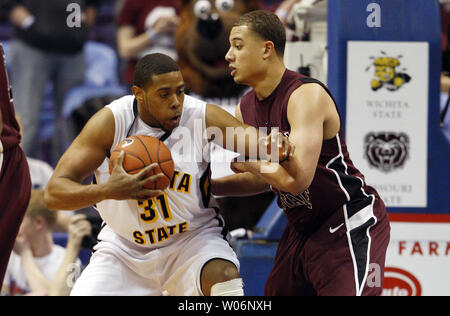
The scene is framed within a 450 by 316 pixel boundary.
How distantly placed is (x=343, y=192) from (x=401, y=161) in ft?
4.10

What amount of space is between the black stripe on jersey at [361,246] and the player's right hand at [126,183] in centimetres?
114

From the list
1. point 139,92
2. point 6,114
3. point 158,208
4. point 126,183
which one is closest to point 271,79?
point 139,92

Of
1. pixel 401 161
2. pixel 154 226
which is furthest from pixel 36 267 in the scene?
pixel 401 161

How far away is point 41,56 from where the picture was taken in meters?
7.28

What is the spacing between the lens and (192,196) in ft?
13.8

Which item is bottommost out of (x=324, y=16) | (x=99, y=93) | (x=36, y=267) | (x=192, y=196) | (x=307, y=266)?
(x=36, y=267)

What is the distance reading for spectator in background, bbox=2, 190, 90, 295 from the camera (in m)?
5.75

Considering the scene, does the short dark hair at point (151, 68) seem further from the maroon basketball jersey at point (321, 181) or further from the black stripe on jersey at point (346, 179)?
the black stripe on jersey at point (346, 179)

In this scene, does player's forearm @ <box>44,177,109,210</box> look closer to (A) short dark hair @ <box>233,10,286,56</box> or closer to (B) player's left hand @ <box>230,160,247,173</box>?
(B) player's left hand @ <box>230,160,247,173</box>

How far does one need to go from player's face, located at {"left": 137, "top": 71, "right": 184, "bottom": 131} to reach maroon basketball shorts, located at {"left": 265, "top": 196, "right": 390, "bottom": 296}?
1.00 meters

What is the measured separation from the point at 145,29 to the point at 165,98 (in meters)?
3.79

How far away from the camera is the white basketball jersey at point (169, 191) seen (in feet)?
13.5

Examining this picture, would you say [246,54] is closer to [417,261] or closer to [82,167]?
[82,167]
